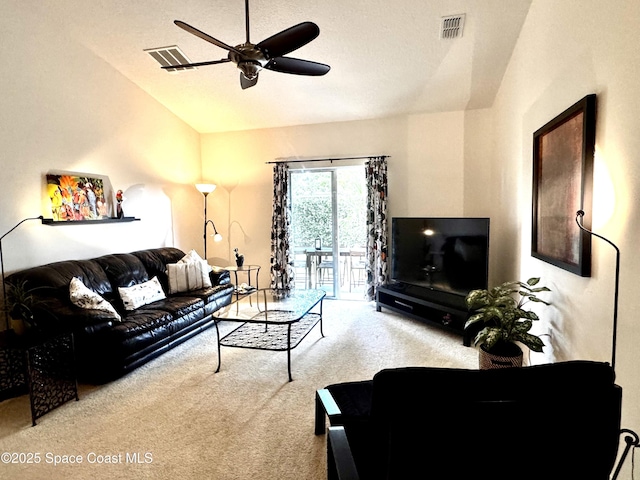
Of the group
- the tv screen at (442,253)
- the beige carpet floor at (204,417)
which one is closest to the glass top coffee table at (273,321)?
the beige carpet floor at (204,417)

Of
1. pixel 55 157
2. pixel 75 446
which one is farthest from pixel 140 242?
pixel 75 446

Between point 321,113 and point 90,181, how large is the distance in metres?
3.06

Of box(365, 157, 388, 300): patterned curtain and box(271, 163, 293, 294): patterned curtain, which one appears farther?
box(271, 163, 293, 294): patterned curtain

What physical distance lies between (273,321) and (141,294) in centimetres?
168

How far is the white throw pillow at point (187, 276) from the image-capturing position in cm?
423

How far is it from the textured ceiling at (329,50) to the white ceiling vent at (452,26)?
0.06 metres

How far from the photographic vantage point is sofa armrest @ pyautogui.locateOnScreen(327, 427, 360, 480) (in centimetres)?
120

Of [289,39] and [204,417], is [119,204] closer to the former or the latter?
[204,417]

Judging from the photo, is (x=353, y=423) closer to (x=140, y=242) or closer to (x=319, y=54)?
(x=319, y=54)

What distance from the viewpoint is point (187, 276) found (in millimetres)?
4289

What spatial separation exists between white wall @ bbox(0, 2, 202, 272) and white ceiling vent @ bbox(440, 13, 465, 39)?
3.71 m

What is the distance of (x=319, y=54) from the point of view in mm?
3598

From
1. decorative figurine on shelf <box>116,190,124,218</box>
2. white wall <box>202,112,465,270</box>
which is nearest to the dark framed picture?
white wall <box>202,112,465,270</box>

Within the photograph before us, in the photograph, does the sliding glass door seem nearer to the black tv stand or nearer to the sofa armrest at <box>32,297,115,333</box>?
the black tv stand
